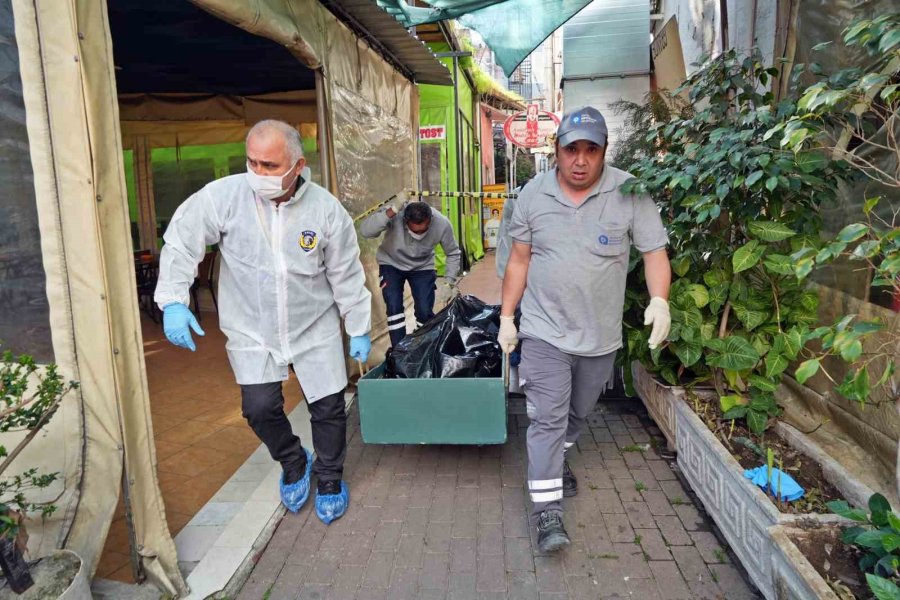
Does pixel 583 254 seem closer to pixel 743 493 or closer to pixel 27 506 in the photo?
pixel 743 493

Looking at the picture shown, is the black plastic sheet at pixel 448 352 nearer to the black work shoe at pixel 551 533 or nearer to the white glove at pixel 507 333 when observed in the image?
the white glove at pixel 507 333

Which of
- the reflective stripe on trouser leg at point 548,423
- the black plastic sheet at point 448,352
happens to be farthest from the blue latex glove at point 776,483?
the black plastic sheet at point 448,352

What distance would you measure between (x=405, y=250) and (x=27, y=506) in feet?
11.0

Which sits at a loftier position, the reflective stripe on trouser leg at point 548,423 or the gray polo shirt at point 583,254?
the gray polo shirt at point 583,254

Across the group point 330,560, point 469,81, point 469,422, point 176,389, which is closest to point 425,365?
point 469,422

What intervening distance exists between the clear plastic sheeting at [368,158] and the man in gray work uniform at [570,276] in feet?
7.99

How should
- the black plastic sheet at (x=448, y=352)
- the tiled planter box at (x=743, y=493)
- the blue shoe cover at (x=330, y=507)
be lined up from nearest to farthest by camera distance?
the tiled planter box at (x=743, y=493)
the blue shoe cover at (x=330, y=507)
the black plastic sheet at (x=448, y=352)

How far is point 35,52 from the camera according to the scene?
6.65 feet

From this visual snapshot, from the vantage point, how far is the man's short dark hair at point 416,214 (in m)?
4.84

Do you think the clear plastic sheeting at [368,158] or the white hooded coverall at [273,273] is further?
the clear plastic sheeting at [368,158]

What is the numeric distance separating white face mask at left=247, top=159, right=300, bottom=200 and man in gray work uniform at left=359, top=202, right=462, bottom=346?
2.25 metres

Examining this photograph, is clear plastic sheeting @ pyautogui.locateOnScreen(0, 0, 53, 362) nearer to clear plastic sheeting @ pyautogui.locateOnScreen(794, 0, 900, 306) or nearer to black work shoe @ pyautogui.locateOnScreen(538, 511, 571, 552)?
black work shoe @ pyautogui.locateOnScreen(538, 511, 571, 552)

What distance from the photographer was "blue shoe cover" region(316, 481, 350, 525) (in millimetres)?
2984

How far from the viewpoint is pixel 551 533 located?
2613mm
